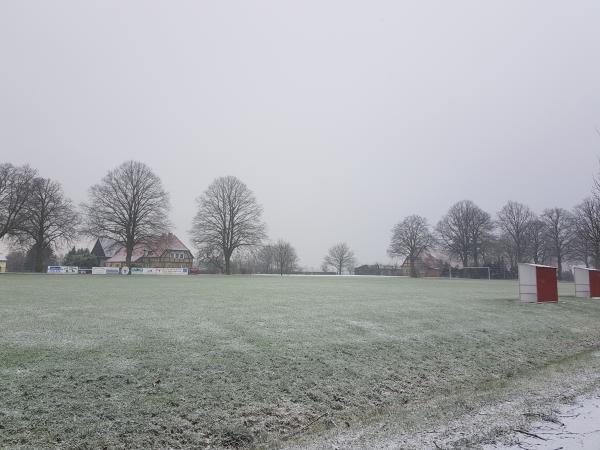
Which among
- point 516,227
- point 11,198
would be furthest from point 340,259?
point 11,198

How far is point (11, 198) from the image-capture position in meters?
61.2

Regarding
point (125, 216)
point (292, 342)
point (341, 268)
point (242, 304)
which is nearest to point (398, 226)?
point (341, 268)

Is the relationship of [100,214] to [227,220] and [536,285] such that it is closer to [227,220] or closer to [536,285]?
[227,220]

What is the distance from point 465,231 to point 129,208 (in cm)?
7563

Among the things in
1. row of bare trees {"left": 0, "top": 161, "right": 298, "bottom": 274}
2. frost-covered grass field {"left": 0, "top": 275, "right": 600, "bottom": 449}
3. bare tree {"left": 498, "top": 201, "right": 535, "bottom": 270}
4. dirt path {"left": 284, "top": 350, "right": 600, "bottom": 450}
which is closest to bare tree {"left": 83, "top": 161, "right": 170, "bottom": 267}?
row of bare trees {"left": 0, "top": 161, "right": 298, "bottom": 274}

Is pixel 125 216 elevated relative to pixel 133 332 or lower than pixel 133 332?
elevated

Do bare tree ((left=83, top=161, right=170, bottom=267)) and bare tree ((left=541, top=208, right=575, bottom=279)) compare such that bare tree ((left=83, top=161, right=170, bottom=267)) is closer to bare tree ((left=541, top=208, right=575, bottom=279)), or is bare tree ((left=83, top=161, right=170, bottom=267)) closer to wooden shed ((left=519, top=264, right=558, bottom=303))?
wooden shed ((left=519, top=264, right=558, bottom=303))

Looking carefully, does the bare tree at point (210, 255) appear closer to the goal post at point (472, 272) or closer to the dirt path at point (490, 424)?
the goal post at point (472, 272)

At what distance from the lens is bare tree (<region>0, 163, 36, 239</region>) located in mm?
60469

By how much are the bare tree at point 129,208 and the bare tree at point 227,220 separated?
8.71 metres

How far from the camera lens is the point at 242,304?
669 inches

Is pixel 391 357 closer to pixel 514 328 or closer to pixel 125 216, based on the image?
pixel 514 328

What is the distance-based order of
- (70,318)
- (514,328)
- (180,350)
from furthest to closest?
(514,328), (70,318), (180,350)

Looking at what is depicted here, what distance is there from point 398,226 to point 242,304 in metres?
92.4
